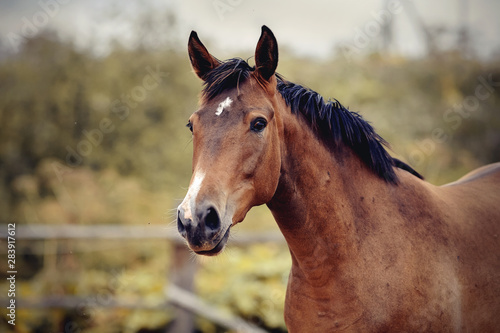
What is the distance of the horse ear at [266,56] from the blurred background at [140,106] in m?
5.09

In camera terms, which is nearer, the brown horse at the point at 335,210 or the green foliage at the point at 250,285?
the brown horse at the point at 335,210

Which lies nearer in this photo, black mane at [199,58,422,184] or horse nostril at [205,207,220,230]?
horse nostril at [205,207,220,230]

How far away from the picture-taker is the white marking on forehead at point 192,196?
1.75m

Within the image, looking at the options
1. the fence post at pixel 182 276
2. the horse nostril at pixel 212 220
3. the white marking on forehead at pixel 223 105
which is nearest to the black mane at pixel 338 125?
the white marking on forehead at pixel 223 105

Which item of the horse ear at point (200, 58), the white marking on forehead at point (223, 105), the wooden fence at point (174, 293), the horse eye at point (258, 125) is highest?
the horse ear at point (200, 58)

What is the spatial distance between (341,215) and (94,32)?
9973mm

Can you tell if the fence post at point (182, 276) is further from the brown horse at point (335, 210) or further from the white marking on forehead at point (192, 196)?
the white marking on forehead at point (192, 196)

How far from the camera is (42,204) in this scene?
9023mm

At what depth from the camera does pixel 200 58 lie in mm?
2359

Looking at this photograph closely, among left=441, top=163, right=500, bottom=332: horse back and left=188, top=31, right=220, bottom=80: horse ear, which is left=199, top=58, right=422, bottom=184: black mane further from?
left=441, top=163, right=500, bottom=332: horse back

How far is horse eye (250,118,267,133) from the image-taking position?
6.70ft

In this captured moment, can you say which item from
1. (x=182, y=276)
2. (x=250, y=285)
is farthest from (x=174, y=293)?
(x=250, y=285)

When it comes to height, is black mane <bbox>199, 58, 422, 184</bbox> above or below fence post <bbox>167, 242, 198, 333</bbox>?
above

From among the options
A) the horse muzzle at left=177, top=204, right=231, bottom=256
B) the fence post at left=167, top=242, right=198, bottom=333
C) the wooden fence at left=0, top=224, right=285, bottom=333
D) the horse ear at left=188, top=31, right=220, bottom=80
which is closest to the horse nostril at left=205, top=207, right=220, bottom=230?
the horse muzzle at left=177, top=204, right=231, bottom=256
